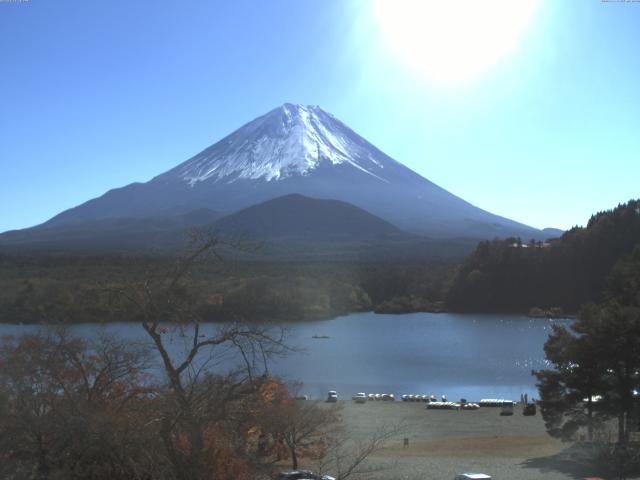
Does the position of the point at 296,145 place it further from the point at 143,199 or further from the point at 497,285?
the point at 497,285

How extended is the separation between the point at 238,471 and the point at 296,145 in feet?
253

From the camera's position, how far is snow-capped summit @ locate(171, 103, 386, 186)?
263ft

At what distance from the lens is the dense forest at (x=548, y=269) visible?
35219 mm

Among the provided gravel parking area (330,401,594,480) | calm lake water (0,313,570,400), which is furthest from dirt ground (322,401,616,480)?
calm lake water (0,313,570,400)

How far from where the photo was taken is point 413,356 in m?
21.5

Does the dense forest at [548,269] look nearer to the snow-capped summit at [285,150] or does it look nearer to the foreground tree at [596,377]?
the foreground tree at [596,377]

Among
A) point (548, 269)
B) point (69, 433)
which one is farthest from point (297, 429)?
point (548, 269)

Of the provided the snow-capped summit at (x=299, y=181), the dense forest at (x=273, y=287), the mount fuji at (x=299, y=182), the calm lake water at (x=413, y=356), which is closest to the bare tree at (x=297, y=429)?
the calm lake water at (x=413, y=356)

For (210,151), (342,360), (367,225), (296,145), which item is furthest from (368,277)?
(210,151)

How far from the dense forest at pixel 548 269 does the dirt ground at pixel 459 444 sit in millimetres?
23293

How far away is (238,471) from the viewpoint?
4.14 m

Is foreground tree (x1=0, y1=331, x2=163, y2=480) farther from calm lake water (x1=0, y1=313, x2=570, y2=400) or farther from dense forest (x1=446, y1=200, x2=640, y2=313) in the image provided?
dense forest (x1=446, y1=200, x2=640, y2=313)

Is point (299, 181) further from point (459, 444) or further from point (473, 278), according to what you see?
A: point (459, 444)

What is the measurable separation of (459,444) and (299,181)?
68136 mm
